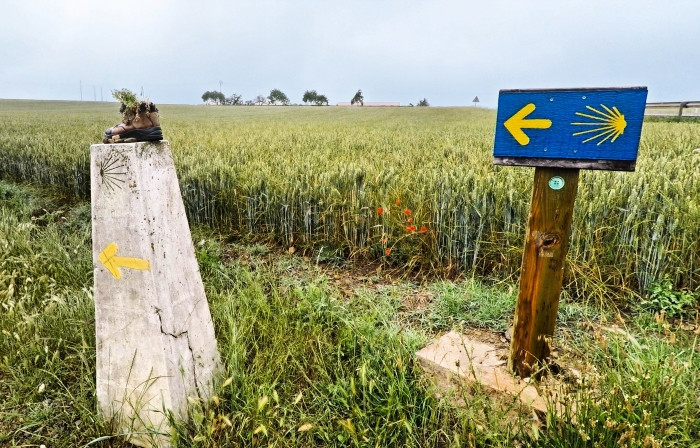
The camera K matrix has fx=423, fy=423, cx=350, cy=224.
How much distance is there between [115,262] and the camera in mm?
1805

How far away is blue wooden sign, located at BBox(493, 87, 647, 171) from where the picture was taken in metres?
1.50

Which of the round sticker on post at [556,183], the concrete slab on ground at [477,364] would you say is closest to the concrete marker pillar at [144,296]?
the concrete slab on ground at [477,364]

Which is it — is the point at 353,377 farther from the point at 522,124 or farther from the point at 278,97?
the point at 278,97

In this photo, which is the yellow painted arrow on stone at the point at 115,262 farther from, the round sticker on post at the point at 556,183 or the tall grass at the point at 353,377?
the round sticker on post at the point at 556,183

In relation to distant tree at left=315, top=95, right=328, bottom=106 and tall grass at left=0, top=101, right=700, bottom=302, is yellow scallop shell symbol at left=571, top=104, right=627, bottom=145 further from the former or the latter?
distant tree at left=315, top=95, right=328, bottom=106

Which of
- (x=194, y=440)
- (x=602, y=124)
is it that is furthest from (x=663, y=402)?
(x=194, y=440)

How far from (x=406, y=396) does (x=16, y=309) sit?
8.38 feet

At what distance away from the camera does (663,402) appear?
1541 mm

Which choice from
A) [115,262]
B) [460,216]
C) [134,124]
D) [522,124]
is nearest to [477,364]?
[522,124]

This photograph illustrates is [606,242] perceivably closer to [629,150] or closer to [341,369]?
[629,150]

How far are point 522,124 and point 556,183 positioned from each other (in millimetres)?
276

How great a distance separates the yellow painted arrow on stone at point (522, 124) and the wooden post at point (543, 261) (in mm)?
166

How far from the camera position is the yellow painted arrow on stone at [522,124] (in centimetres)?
163

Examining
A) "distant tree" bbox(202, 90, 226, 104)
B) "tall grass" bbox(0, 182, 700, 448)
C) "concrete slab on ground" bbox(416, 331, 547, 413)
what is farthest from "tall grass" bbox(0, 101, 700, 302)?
"distant tree" bbox(202, 90, 226, 104)
